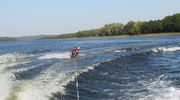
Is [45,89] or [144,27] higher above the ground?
[144,27]

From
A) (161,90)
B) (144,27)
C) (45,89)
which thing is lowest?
(161,90)

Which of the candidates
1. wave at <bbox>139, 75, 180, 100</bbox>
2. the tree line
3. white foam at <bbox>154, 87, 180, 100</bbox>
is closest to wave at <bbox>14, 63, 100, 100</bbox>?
wave at <bbox>139, 75, 180, 100</bbox>

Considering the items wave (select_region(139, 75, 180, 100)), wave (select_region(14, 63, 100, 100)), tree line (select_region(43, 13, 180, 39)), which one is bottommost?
wave (select_region(139, 75, 180, 100))

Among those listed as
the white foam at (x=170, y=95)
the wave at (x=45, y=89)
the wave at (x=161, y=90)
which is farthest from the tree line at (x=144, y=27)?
the white foam at (x=170, y=95)

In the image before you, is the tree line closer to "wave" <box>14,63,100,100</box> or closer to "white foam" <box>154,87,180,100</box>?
"wave" <box>14,63,100,100</box>

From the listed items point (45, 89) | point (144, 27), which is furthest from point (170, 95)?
point (144, 27)

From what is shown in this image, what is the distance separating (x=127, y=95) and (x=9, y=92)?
4110 millimetres

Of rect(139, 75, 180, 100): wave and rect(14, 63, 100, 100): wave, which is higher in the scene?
rect(14, 63, 100, 100): wave

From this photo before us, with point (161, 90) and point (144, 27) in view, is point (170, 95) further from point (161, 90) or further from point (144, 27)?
point (144, 27)

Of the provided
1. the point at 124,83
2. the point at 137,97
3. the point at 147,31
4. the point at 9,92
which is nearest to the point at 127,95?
the point at 137,97

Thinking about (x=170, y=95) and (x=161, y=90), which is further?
(x=161, y=90)

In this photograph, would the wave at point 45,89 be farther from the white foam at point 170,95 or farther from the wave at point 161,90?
the white foam at point 170,95

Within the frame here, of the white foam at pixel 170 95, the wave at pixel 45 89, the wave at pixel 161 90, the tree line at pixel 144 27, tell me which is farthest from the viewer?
the tree line at pixel 144 27

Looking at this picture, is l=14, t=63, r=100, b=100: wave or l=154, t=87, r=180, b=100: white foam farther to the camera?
l=14, t=63, r=100, b=100: wave
